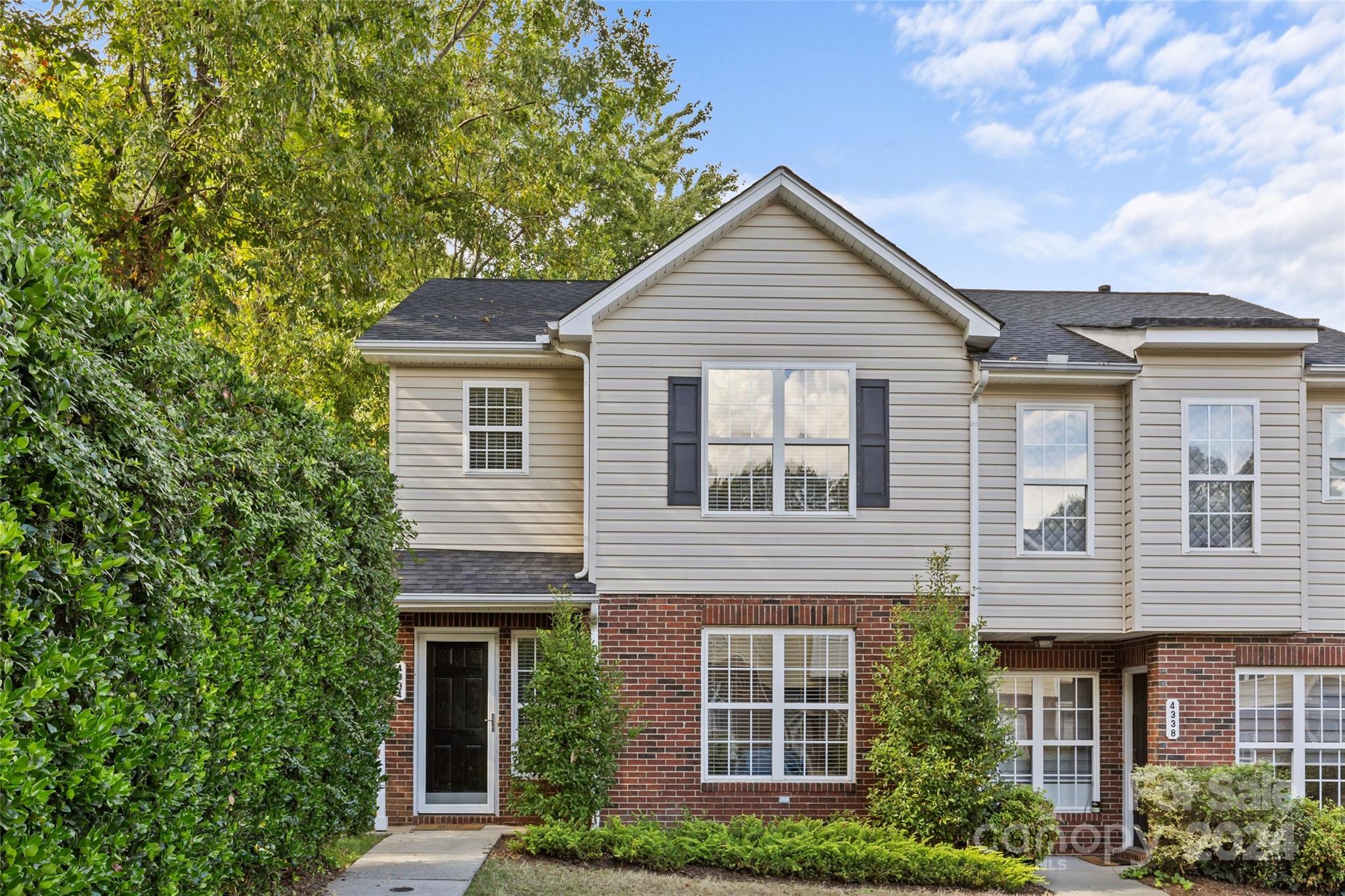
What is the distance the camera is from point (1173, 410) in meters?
12.0

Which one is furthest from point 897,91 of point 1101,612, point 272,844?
point 272,844

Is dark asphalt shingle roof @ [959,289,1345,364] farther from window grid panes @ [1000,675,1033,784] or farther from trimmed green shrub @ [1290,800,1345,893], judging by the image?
trimmed green shrub @ [1290,800,1345,893]

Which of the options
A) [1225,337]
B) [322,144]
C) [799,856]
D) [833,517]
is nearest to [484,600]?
[833,517]

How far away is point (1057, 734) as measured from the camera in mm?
13188

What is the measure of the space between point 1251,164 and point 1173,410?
8.94 m

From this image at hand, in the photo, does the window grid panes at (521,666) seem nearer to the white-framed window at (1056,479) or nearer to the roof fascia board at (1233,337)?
the white-framed window at (1056,479)

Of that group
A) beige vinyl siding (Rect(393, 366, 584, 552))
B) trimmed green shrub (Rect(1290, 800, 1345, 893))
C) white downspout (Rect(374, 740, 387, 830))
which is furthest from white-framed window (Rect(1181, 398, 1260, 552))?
white downspout (Rect(374, 740, 387, 830))

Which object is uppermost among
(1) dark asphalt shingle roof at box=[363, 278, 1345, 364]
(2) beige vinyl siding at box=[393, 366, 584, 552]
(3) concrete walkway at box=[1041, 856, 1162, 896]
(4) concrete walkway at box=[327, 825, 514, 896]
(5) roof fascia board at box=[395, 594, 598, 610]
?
(1) dark asphalt shingle roof at box=[363, 278, 1345, 364]

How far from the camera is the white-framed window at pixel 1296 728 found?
11992 mm

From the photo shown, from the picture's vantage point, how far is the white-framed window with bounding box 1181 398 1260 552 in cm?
1189

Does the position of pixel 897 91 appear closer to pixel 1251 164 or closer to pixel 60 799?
pixel 1251 164

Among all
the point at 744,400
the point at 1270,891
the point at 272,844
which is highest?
the point at 744,400

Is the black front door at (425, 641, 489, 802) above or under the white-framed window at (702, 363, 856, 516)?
under

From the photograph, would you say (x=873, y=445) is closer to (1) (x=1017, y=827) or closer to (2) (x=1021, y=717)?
(1) (x=1017, y=827)
